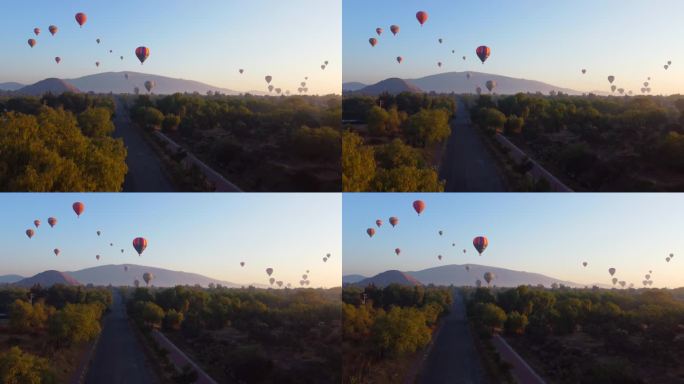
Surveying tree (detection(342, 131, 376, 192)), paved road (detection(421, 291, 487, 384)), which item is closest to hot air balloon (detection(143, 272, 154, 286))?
tree (detection(342, 131, 376, 192))

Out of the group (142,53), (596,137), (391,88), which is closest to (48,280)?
(142,53)

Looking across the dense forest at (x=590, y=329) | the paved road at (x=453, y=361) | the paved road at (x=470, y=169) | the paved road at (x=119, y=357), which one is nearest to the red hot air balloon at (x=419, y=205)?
the paved road at (x=470, y=169)

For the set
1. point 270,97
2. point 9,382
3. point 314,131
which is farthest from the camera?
point 270,97

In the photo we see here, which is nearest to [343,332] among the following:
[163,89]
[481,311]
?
[481,311]

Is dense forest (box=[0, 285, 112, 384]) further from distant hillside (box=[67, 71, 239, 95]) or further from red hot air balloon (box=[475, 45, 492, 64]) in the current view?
red hot air balloon (box=[475, 45, 492, 64])

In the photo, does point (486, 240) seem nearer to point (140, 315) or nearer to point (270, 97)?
point (270, 97)

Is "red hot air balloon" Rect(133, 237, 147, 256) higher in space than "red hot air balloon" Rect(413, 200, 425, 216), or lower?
→ lower

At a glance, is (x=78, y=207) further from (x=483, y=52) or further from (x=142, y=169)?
(x=483, y=52)

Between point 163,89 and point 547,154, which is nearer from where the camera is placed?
point 547,154
